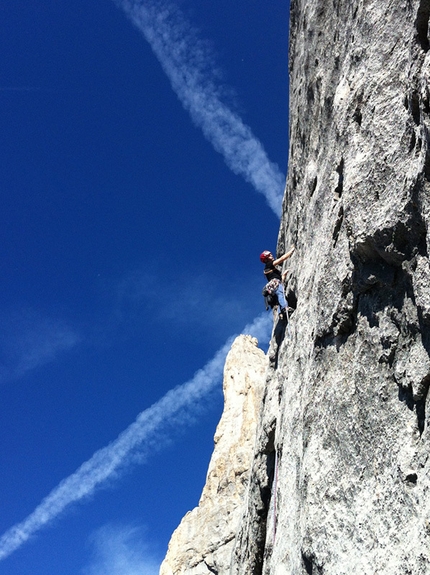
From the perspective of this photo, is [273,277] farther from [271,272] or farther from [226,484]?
[226,484]

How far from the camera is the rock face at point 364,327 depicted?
5.84 m

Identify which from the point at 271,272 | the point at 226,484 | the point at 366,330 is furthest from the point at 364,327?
the point at 226,484

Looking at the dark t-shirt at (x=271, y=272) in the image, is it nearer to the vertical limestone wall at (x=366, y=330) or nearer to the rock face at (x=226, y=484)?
the vertical limestone wall at (x=366, y=330)

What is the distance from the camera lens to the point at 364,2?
27.0 ft

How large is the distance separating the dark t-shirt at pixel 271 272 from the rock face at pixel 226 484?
15.0 meters

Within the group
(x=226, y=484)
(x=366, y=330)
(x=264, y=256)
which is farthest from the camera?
(x=226, y=484)

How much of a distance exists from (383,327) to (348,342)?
0.94m

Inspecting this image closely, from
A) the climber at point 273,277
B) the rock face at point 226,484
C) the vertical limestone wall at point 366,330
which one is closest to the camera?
the vertical limestone wall at point 366,330

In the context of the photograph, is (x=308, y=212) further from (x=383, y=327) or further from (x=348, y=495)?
(x=348, y=495)

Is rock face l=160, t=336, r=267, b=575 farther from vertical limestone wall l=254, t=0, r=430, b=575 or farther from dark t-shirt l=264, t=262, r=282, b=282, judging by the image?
vertical limestone wall l=254, t=0, r=430, b=575

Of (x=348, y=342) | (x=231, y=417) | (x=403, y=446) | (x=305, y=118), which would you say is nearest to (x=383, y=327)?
(x=348, y=342)

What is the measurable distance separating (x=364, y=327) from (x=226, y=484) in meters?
29.0

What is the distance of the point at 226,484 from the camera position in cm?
3350

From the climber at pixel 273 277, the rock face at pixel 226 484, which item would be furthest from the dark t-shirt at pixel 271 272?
the rock face at pixel 226 484
